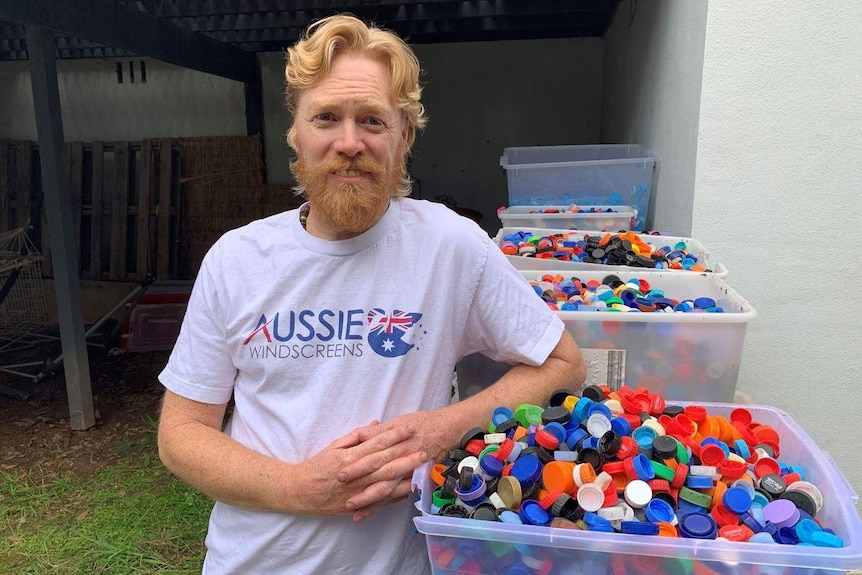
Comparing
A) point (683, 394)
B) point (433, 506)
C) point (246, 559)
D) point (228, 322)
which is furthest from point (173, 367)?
point (683, 394)

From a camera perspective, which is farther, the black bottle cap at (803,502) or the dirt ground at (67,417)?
the dirt ground at (67,417)

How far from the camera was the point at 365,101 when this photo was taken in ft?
3.77

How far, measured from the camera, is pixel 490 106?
6.64 m

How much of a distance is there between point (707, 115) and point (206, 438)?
1742 mm

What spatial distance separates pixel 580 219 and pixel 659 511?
1.85 metres

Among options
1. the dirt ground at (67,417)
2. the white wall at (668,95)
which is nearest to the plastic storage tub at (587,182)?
the white wall at (668,95)

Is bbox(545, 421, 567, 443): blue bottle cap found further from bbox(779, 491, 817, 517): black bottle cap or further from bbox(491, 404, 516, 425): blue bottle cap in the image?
bbox(779, 491, 817, 517): black bottle cap

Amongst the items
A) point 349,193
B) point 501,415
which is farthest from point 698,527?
point 349,193

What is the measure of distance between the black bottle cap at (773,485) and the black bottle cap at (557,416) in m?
0.30

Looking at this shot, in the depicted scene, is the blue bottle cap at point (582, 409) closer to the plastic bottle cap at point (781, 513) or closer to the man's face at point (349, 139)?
the plastic bottle cap at point (781, 513)

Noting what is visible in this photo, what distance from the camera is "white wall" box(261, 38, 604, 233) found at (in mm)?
6426

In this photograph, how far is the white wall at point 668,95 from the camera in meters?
2.13

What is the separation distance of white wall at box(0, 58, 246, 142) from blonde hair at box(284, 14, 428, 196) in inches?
247

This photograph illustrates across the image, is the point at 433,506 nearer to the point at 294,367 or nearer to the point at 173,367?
the point at 294,367
